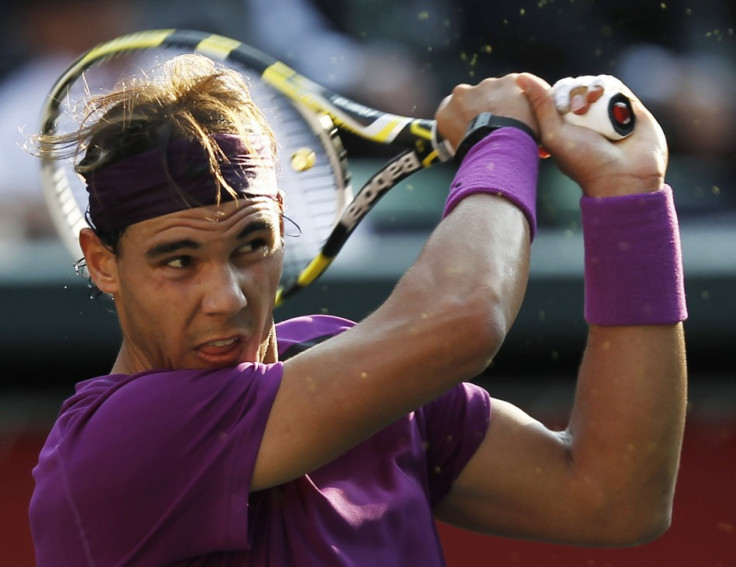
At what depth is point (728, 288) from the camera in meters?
5.23

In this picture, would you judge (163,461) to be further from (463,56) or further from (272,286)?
(463,56)

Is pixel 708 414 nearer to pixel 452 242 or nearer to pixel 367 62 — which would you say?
pixel 367 62

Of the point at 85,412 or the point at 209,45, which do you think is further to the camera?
the point at 209,45

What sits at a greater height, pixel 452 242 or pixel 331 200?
pixel 452 242

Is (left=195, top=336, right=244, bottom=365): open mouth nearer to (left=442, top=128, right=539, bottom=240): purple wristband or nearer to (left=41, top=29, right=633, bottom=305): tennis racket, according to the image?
(left=442, top=128, right=539, bottom=240): purple wristband

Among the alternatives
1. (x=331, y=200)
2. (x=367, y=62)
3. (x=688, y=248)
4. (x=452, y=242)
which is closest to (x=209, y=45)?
(x=331, y=200)

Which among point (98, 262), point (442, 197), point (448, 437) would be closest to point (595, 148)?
point (448, 437)

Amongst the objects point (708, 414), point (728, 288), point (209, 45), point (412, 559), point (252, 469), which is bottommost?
point (708, 414)

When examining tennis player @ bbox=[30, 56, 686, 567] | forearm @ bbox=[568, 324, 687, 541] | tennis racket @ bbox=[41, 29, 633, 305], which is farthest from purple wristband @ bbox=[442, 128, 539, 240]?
tennis racket @ bbox=[41, 29, 633, 305]

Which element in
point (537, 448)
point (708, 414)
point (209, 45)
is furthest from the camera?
point (708, 414)

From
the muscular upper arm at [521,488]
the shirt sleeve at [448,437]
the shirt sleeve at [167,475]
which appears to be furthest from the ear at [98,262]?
the muscular upper arm at [521,488]

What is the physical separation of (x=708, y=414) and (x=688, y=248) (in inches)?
27.5

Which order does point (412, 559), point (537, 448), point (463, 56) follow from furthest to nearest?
point (463, 56)
point (537, 448)
point (412, 559)

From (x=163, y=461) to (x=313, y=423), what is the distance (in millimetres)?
235
